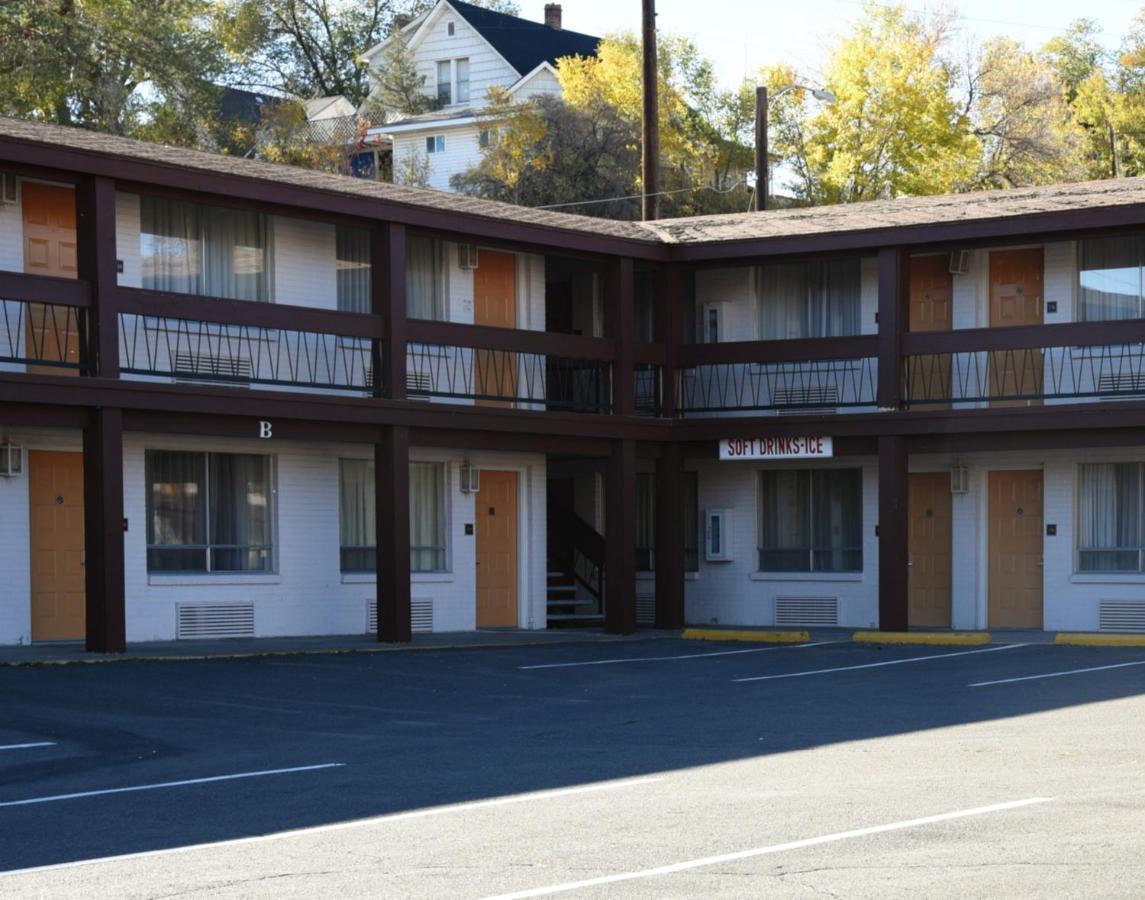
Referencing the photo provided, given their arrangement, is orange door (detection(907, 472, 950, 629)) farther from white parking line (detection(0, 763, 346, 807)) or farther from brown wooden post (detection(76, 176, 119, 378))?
white parking line (detection(0, 763, 346, 807))

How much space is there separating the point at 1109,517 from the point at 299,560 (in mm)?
11972

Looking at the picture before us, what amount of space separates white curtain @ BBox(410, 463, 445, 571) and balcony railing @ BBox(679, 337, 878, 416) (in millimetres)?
4430

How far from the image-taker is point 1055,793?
10.6 metres

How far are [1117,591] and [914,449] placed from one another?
3603 mm

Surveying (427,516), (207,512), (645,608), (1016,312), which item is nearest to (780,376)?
(1016,312)

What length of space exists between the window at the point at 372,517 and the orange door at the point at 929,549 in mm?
7462

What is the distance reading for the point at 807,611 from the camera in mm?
28312

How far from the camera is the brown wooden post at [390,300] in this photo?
24203 mm

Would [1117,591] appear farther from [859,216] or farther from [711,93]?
[711,93]

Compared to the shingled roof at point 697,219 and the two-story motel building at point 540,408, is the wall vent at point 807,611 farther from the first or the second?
the shingled roof at point 697,219

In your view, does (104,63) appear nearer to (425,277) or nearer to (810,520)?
(425,277)

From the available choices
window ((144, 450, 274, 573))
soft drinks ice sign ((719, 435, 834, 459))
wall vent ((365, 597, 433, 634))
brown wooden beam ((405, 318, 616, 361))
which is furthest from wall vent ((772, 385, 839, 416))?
window ((144, 450, 274, 573))

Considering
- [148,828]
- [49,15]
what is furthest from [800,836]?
[49,15]

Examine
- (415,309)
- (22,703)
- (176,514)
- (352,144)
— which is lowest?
(22,703)
